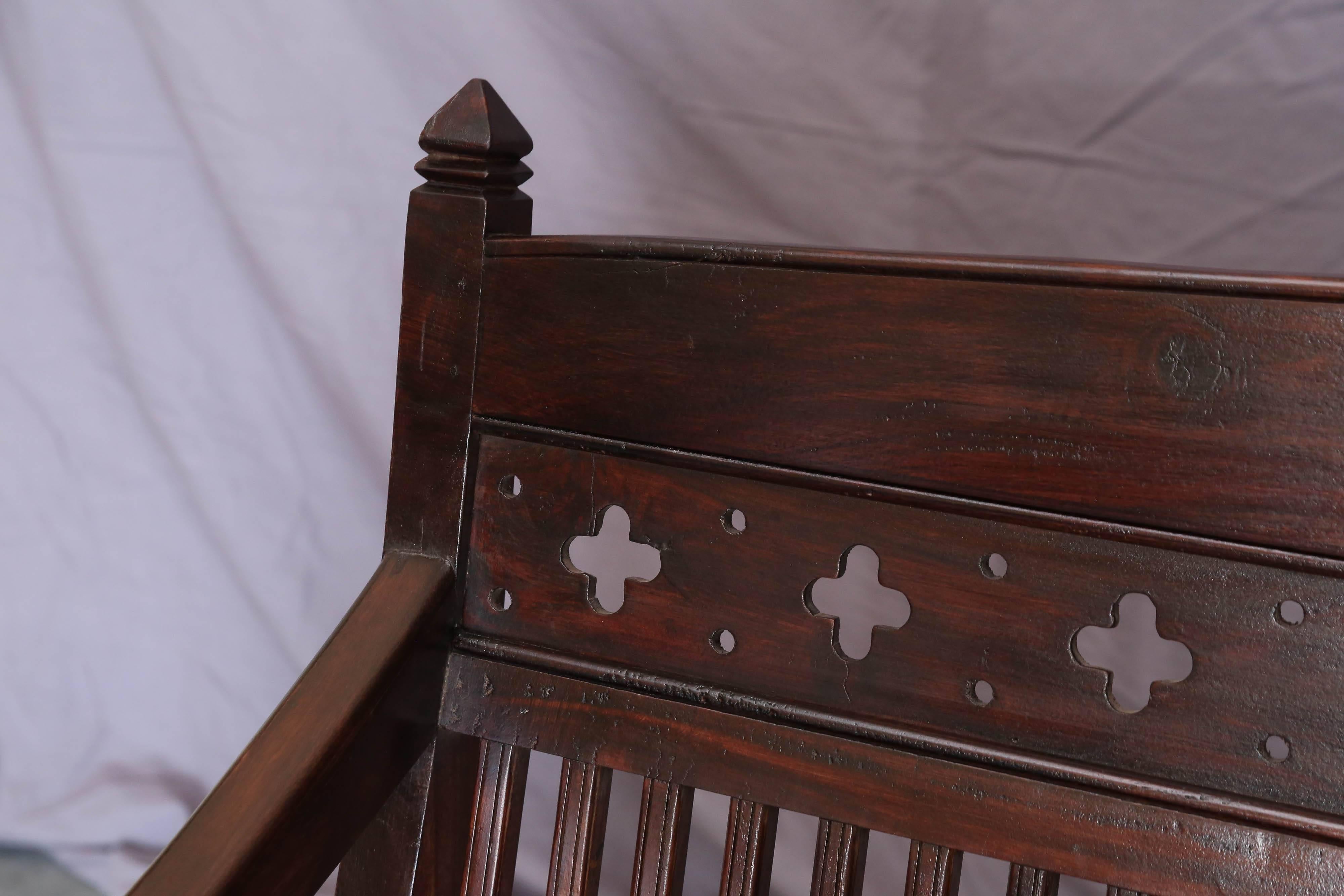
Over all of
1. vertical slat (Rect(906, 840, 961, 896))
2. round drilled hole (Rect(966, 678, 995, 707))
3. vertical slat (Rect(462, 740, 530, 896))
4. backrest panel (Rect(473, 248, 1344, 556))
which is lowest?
vertical slat (Rect(462, 740, 530, 896))

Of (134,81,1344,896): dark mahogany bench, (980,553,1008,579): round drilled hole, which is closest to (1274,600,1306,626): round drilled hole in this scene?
(134,81,1344,896): dark mahogany bench

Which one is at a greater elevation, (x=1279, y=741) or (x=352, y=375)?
(x=352, y=375)

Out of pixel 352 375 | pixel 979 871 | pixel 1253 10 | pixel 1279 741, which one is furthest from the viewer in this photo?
pixel 352 375

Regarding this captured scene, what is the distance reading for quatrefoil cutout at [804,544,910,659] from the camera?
133 cm

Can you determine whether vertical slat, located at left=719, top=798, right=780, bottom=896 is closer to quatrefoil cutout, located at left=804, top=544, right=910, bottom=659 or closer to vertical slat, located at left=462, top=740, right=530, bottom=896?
vertical slat, located at left=462, top=740, right=530, bottom=896

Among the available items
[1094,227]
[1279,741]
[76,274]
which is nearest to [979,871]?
[1094,227]

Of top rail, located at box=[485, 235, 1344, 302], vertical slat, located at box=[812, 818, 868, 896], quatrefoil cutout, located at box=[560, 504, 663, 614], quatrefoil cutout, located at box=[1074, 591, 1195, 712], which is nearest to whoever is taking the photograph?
top rail, located at box=[485, 235, 1344, 302]

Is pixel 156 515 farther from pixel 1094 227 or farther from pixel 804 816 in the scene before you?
pixel 1094 227

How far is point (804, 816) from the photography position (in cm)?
139

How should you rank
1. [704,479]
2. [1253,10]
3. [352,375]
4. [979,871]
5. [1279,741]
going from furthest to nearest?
[352,375] < [979,871] < [1253,10] < [704,479] < [1279,741]

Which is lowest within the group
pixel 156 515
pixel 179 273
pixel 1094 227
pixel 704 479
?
pixel 156 515

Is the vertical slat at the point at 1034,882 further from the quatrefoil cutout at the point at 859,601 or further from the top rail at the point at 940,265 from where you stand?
the quatrefoil cutout at the point at 859,601

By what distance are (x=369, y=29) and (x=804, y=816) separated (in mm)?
970

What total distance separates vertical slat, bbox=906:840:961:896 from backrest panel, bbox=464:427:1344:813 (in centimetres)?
6
